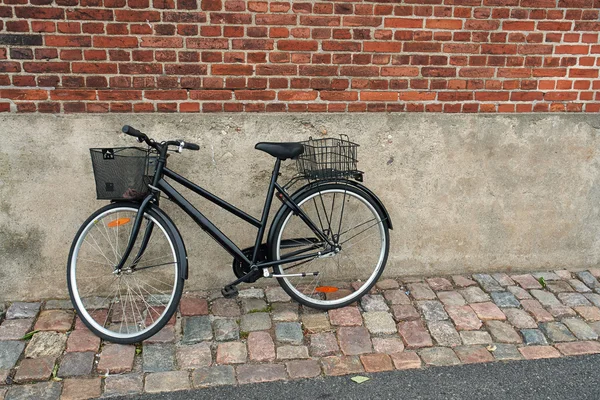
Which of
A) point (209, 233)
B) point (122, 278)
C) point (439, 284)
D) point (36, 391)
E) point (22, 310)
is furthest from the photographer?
point (439, 284)

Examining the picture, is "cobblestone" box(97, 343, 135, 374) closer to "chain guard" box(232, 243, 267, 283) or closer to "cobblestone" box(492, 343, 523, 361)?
"chain guard" box(232, 243, 267, 283)

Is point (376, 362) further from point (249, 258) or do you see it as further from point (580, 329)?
point (580, 329)

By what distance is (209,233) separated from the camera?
371 centimetres

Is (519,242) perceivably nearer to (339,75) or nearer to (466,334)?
(466,334)

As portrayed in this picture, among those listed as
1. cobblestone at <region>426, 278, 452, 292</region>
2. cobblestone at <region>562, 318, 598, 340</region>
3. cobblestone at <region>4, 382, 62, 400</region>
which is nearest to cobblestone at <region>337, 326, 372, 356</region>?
cobblestone at <region>426, 278, 452, 292</region>

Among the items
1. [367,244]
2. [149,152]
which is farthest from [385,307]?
[149,152]

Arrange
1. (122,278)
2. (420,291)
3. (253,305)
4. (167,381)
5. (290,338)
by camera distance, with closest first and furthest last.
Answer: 1. (167,381)
2. (290,338)
3. (253,305)
4. (122,278)
5. (420,291)

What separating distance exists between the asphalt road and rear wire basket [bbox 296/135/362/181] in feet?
4.38

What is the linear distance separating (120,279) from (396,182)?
2.23 metres

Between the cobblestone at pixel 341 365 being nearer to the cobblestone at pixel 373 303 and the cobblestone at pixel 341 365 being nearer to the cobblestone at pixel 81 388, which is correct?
the cobblestone at pixel 373 303

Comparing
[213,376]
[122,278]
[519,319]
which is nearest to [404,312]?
[519,319]

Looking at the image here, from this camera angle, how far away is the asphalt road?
122 inches

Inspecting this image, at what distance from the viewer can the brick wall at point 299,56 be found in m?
3.62

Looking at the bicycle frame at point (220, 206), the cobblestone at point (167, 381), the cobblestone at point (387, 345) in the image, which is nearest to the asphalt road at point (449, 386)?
the cobblestone at point (167, 381)
